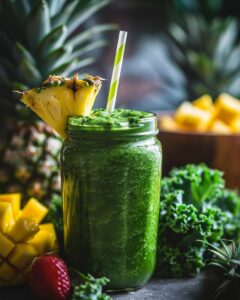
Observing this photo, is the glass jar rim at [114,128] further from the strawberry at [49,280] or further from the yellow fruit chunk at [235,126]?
the yellow fruit chunk at [235,126]

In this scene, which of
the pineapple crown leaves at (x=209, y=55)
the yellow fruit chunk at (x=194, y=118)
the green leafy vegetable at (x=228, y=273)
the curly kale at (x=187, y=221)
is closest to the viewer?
the green leafy vegetable at (x=228, y=273)

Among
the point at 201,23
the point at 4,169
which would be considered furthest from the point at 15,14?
the point at 201,23

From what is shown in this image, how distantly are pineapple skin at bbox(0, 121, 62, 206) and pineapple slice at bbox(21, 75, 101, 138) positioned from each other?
14.2 inches

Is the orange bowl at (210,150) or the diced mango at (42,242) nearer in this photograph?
the diced mango at (42,242)

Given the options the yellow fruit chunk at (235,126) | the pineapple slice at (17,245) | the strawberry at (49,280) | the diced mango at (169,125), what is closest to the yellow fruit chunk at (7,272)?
the pineapple slice at (17,245)

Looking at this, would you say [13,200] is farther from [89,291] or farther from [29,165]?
[89,291]

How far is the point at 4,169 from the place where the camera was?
1.43m

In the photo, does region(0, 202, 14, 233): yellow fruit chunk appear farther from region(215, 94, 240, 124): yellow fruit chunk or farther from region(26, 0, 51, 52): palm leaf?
region(215, 94, 240, 124): yellow fruit chunk

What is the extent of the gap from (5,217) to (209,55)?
5.31 feet

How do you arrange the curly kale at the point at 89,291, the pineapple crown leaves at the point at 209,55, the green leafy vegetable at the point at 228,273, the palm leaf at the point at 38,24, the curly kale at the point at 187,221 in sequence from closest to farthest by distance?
the curly kale at the point at 89,291 < the green leafy vegetable at the point at 228,273 < the curly kale at the point at 187,221 < the palm leaf at the point at 38,24 < the pineapple crown leaves at the point at 209,55

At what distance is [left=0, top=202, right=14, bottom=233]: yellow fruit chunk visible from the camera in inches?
44.8

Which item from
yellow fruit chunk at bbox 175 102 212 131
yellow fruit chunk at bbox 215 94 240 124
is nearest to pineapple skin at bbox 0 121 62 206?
yellow fruit chunk at bbox 175 102 212 131

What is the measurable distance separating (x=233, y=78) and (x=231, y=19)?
0.28 meters

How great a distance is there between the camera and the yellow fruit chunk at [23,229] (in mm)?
1119
